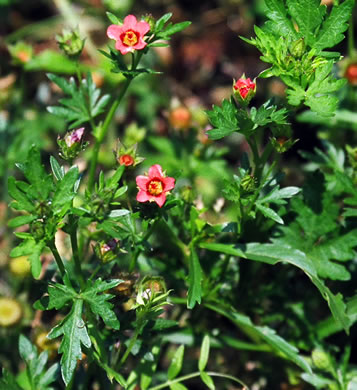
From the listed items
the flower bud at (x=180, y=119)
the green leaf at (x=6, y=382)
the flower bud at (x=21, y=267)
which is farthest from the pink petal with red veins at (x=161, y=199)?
the flower bud at (x=180, y=119)

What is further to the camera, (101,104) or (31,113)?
(31,113)

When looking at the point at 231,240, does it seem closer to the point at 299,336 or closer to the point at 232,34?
the point at 299,336

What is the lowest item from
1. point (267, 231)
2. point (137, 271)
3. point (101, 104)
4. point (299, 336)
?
point (299, 336)

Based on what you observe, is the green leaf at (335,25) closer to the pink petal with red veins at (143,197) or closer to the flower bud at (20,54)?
the pink petal with red veins at (143,197)

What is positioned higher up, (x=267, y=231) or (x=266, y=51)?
(x=266, y=51)

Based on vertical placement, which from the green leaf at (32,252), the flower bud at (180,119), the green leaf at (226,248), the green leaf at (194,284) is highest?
the green leaf at (32,252)

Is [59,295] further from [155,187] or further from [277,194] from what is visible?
[277,194]

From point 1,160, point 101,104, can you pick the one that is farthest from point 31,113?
point 101,104
